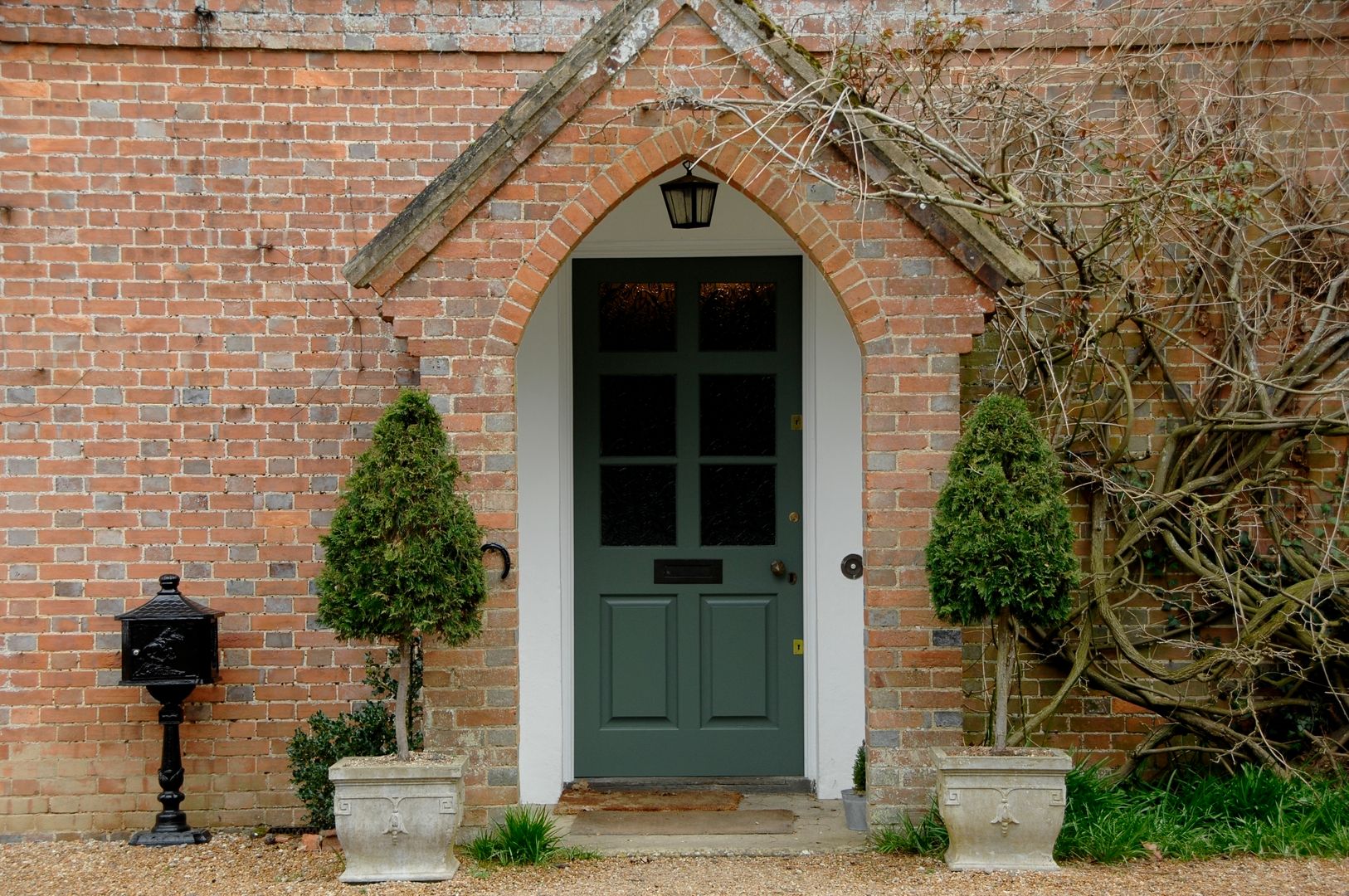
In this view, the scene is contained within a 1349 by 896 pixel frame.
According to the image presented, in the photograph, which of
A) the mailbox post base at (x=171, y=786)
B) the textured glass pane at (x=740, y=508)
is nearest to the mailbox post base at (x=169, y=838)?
the mailbox post base at (x=171, y=786)

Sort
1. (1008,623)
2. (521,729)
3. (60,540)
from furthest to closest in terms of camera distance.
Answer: (521,729) < (60,540) < (1008,623)

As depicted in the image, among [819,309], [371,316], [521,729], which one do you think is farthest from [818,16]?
[521,729]

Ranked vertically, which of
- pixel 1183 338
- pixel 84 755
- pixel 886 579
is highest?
pixel 1183 338

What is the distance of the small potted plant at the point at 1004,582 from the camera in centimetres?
471

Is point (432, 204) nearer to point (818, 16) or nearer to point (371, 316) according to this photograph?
point (371, 316)

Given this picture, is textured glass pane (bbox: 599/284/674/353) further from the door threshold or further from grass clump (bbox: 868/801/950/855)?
grass clump (bbox: 868/801/950/855)

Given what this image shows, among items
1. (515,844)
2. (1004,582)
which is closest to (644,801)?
(515,844)

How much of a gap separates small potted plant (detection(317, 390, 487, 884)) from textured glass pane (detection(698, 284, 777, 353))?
2210 mm

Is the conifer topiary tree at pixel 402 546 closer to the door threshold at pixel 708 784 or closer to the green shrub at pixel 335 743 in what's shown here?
the green shrub at pixel 335 743

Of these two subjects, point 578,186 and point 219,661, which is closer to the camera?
point 578,186

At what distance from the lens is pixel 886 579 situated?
5.18 m

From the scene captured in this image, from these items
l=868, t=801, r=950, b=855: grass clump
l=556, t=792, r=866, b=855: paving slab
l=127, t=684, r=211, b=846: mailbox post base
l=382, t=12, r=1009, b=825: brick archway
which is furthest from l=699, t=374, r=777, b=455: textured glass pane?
l=127, t=684, r=211, b=846: mailbox post base

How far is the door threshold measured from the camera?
6324 millimetres

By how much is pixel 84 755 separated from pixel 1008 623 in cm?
443
